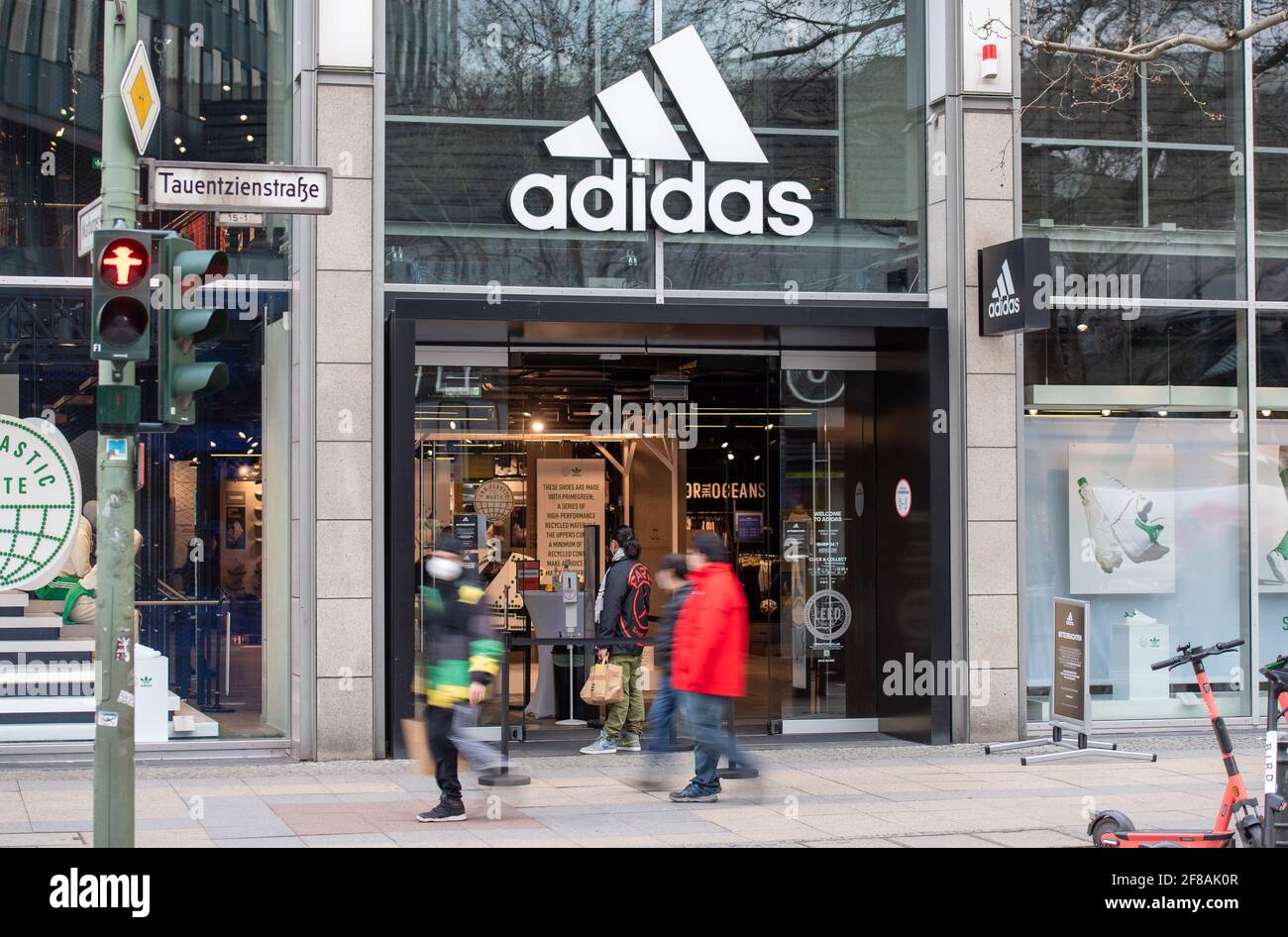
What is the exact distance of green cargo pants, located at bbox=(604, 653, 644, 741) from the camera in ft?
42.8

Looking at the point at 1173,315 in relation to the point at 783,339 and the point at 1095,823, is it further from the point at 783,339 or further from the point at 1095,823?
the point at 1095,823

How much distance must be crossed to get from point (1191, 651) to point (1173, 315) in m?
6.52

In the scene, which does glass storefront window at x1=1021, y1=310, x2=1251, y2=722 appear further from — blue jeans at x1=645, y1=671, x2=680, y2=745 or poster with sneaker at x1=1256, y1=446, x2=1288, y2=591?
blue jeans at x1=645, y1=671, x2=680, y2=745

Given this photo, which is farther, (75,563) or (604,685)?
(604,685)

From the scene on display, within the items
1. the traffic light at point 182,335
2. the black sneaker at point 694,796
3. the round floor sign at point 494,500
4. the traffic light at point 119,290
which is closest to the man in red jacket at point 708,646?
the black sneaker at point 694,796

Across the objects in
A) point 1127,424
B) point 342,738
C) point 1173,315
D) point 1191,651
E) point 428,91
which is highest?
point 428,91

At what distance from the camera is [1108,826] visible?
843cm

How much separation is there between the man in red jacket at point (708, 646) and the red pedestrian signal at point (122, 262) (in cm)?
398

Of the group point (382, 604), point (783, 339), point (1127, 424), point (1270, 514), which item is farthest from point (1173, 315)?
point (382, 604)

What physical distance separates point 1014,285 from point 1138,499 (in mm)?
2777

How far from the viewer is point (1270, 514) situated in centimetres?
1441

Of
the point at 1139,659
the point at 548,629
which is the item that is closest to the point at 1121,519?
the point at 1139,659

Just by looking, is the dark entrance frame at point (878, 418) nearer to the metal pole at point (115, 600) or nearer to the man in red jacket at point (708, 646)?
the man in red jacket at point (708, 646)

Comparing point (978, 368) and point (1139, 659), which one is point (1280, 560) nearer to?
point (1139, 659)
